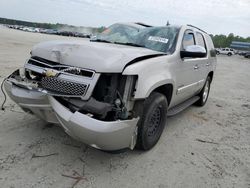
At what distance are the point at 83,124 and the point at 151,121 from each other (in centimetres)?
125

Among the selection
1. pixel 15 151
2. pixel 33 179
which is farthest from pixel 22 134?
pixel 33 179

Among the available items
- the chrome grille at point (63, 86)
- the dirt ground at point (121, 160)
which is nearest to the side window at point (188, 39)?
the dirt ground at point (121, 160)

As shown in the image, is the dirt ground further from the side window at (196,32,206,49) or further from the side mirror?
the side window at (196,32,206,49)

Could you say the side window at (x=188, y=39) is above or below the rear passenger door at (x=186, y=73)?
above

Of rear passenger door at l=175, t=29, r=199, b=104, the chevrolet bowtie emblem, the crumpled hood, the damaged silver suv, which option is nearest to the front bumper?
the damaged silver suv

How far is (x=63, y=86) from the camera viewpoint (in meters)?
2.96

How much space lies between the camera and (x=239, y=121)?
18.5 ft

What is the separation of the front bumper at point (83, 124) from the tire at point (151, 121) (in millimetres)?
220

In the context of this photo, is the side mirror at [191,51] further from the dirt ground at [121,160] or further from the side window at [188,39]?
the dirt ground at [121,160]

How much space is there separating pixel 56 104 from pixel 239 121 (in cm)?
431

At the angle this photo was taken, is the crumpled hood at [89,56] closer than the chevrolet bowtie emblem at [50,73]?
Yes

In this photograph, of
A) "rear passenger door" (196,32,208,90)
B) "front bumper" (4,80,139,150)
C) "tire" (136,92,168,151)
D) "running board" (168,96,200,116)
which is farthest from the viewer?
"rear passenger door" (196,32,208,90)

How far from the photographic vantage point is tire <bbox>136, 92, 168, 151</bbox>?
10.8ft

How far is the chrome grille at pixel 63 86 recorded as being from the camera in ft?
9.40
